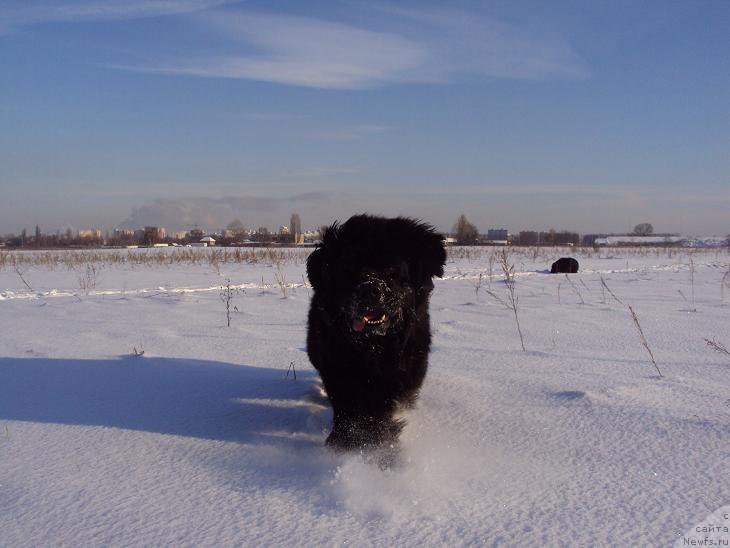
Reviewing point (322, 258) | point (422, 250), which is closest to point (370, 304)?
point (322, 258)

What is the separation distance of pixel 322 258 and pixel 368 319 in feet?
2.02

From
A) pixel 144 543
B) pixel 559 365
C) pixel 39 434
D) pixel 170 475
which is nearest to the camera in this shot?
pixel 144 543

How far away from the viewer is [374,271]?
262cm

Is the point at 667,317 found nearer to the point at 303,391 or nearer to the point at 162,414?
the point at 303,391

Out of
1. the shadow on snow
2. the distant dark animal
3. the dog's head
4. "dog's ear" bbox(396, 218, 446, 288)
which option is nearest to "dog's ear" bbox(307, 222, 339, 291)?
the dog's head

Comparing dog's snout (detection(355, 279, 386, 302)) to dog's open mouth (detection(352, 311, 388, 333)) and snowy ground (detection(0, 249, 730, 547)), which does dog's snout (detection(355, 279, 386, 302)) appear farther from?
snowy ground (detection(0, 249, 730, 547))

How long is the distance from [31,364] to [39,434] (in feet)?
5.51

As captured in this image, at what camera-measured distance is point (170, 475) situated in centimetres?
210

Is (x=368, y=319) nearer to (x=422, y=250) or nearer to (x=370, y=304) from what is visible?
(x=370, y=304)

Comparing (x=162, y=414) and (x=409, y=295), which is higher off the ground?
(x=409, y=295)

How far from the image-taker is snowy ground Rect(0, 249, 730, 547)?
5.54ft

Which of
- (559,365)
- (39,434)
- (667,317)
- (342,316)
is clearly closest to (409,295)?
(342,316)

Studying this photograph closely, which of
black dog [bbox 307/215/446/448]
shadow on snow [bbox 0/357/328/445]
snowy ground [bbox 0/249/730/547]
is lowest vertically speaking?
shadow on snow [bbox 0/357/328/445]

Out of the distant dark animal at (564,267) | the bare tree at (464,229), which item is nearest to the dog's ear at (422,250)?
the distant dark animal at (564,267)
